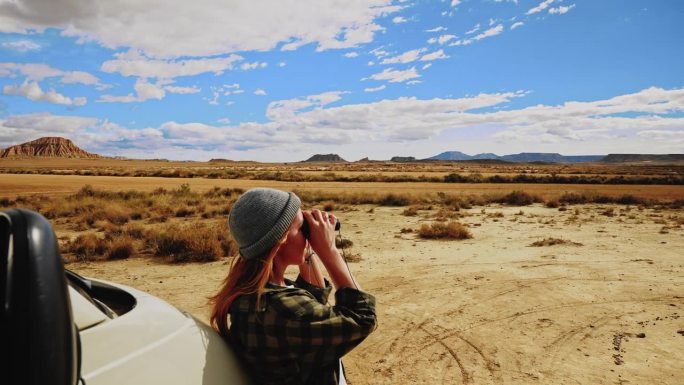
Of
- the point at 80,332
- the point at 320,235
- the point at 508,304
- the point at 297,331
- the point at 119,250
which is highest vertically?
the point at 320,235

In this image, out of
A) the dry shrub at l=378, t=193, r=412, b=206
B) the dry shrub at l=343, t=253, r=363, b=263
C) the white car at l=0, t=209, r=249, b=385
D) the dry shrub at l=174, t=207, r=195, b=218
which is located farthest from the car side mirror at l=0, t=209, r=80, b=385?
the dry shrub at l=378, t=193, r=412, b=206

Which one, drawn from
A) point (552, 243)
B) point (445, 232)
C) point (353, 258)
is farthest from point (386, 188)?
point (353, 258)

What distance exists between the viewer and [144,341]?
157cm

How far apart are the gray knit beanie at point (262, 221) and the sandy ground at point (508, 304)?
2832 millimetres

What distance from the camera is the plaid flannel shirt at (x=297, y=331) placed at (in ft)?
5.67

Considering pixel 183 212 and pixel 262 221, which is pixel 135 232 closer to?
pixel 183 212

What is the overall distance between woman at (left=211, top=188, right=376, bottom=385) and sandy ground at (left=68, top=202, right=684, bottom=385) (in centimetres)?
257

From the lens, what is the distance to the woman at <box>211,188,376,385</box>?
174 cm

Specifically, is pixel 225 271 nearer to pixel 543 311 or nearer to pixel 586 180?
pixel 543 311

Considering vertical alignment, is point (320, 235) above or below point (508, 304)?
above

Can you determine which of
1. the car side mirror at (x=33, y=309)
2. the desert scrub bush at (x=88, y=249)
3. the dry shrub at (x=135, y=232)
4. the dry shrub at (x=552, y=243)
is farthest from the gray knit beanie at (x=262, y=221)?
the dry shrub at (x=135, y=232)

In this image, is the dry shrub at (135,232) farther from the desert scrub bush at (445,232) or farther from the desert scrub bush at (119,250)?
the desert scrub bush at (445,232)

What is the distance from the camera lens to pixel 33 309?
90 cm

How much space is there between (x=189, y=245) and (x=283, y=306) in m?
8.06
